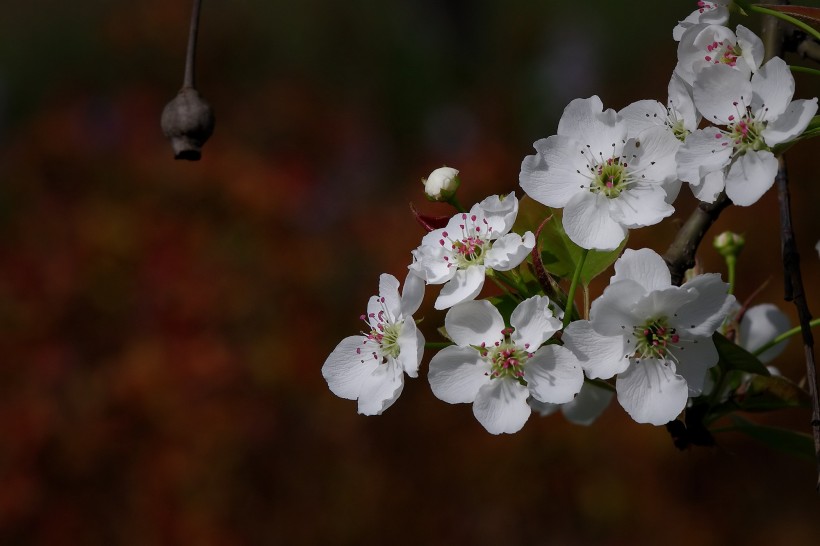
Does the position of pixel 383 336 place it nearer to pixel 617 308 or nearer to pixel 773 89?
pixel 617 308

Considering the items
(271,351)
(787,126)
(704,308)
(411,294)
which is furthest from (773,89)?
(271,351)

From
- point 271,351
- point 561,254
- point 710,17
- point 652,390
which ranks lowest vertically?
point 652,390

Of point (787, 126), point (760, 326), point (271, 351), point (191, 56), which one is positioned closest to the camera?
point (787, 126)

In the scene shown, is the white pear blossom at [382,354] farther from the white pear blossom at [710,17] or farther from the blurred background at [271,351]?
the blurred background at [271,351]

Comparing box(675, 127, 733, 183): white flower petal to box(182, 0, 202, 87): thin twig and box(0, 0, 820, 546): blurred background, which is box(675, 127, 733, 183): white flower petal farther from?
box(0, 0, 820, 546): blurred background

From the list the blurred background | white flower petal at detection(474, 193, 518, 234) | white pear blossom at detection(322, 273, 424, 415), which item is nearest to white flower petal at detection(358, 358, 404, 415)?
white pear blossom at detection(322, 273, 424, 415)

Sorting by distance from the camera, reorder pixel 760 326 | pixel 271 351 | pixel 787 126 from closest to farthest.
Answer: pixel 787 126
pixel 760 326
pixel 271 351

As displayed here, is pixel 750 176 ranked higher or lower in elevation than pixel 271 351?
lower

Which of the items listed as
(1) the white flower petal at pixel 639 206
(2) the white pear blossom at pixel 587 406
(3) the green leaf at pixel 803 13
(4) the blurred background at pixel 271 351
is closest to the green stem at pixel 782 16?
(3) the green leaf at pixel 803 13
